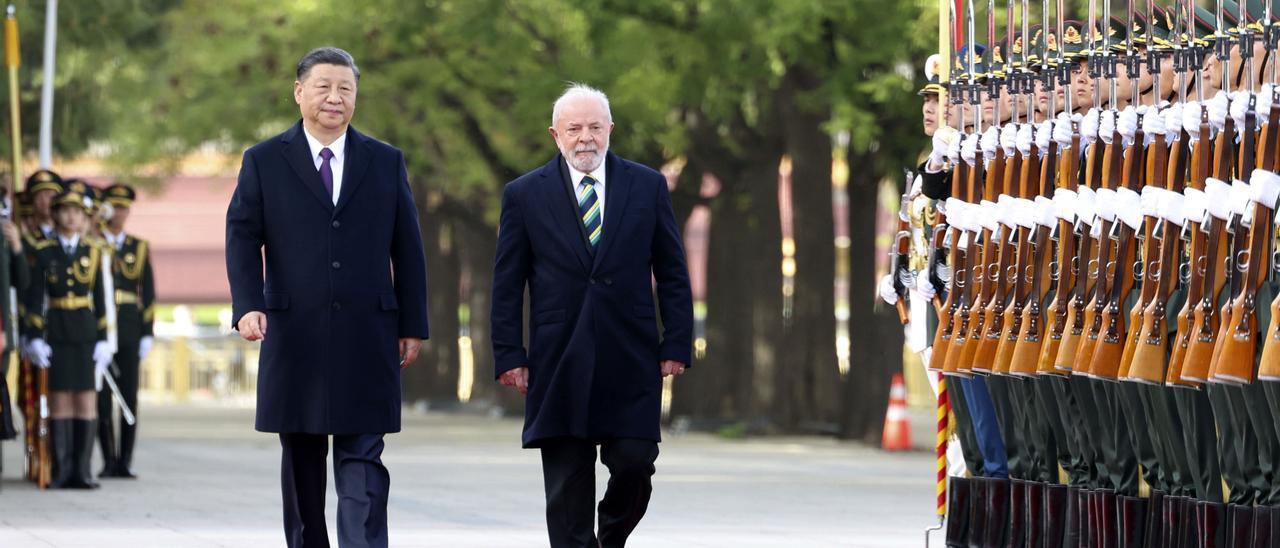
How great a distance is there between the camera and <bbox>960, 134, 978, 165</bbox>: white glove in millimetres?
11820

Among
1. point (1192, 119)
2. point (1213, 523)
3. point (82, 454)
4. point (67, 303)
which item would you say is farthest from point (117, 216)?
point (1213, 523)

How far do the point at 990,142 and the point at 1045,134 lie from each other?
473mm

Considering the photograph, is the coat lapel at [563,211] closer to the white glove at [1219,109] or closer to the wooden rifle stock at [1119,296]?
the wooden rifle stock at [1119,296]

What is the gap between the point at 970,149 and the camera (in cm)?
1184

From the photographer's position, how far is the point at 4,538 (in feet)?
44.6

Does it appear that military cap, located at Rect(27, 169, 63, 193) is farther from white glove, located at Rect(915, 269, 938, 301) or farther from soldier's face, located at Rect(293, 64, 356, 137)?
soldier's face, located at Rect(293, 64, 356, 137)

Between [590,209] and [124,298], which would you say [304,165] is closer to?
[590,209]

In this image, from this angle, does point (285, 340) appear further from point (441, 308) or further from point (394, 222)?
point (441, 308)

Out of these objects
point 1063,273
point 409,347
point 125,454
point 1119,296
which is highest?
point 1063,273

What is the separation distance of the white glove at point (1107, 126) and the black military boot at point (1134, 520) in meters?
1.33

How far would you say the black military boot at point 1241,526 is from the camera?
32.1ft

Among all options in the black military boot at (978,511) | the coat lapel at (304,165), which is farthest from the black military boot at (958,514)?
the coat lapel at (304,165)

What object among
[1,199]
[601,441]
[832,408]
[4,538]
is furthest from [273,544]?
[832,408]

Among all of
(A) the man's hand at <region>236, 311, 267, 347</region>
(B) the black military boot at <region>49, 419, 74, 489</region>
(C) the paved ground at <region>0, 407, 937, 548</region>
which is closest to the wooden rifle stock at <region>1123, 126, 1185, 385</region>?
(A) the man's hand at <region>236, 311, 267, 347</region>
